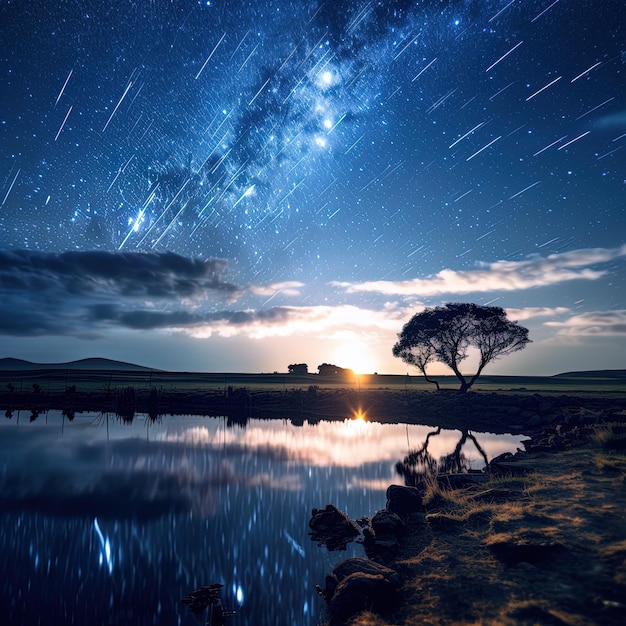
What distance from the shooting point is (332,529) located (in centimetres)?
1355

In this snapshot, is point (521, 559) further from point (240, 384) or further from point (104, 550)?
point (240, 384)

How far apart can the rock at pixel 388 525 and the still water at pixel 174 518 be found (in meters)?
1.16

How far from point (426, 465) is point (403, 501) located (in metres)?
9.94

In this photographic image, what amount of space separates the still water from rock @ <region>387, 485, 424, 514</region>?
82.3 inches

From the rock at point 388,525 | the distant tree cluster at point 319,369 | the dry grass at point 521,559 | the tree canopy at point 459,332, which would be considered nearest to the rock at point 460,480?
the dry grass at point 521,559

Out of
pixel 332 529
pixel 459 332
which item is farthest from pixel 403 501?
pixel 459 332

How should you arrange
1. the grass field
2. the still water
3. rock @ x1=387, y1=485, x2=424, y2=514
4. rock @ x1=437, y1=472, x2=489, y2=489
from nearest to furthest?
the still water, rock @ x1=387, y1=485, x2=424, y2=514, rock @ x1=437, y1=472, x2=489, y2=489, the grass field

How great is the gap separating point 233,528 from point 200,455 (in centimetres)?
1393

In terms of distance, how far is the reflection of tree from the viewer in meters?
20.4

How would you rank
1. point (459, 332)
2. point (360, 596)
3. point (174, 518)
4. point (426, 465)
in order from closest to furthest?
point (360, 596)
point (174, 518)
point (426, 465)
point (459, 332)

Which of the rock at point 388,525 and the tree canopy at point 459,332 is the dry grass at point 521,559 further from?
the tree canopy at point 459,332

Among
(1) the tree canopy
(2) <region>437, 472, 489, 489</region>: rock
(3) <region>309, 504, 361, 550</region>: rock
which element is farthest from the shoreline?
(1) the tree canopy

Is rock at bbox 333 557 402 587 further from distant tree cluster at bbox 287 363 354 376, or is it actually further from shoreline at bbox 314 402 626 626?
distant tree cluster at bbox 287 363 354 376

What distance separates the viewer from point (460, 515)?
1238 centimetres
